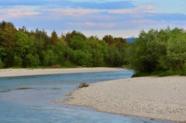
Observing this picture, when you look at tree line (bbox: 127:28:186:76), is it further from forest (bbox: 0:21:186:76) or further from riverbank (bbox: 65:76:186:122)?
riverbank (bbox: 65:76:186:122)

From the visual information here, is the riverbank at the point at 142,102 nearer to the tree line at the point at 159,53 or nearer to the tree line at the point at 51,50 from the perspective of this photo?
the tree line at the point at 159,53

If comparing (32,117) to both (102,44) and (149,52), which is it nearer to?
(149,52)

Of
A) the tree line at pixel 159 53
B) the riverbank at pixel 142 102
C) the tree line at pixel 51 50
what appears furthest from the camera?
the tree line at pixel 51 50

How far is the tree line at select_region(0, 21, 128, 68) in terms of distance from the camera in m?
129

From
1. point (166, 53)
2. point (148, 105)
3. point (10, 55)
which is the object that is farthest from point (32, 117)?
point (10, 55)

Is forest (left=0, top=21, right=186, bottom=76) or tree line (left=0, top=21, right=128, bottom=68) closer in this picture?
forest (left=0, top=21, right=186, bottom=76)

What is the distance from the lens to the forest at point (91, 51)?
237 ft

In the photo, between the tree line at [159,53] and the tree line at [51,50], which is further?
the tree line at [51,50]

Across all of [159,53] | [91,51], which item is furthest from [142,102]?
[91,51]

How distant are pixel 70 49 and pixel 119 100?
115 metres

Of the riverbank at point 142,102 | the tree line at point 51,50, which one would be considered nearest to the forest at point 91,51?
the tree line at point 51,50

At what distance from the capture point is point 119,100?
38.7 metres

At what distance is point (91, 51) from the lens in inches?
6240

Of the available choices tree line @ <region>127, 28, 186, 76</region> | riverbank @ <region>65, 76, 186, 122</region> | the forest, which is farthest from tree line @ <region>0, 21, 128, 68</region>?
riverbank @ <region>65, 76, 186, 122</region>
